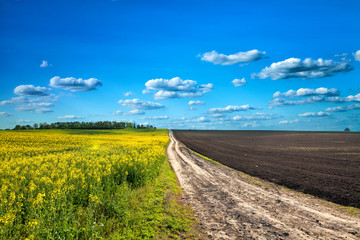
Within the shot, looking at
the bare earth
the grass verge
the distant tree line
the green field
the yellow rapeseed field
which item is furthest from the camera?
the distant tree line

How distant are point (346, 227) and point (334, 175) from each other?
36.5ft

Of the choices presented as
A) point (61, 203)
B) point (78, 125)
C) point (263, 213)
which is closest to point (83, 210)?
point (61, 203)

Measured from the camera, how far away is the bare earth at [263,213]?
793cm

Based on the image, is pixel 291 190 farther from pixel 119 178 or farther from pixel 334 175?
pixel 119 178

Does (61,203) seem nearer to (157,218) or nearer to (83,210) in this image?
(83,210)

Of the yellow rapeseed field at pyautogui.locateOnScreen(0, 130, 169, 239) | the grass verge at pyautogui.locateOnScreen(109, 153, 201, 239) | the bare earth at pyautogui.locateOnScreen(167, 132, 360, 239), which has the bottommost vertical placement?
the bare earth at pyautogui.locateOnScreen(167, 132, 360, 239)

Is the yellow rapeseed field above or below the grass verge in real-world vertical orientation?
above

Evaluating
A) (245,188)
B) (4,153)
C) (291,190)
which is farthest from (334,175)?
(4,153)

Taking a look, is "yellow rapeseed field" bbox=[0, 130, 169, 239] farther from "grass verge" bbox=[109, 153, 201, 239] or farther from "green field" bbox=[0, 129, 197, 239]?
"grass verge" bbox=[109, 153, 201, 239]

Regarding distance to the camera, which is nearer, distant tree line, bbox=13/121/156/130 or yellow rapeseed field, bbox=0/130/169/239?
yellow rapeseed field, bbox=0/130/169/239

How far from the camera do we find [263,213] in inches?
385

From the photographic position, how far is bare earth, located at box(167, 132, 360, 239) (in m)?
7.93

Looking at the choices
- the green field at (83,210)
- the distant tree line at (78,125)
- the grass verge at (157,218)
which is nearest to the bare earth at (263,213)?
the grass verge at (157,218)

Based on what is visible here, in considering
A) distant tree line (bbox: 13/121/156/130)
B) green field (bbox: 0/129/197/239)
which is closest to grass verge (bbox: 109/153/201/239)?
green field (bbox: 0/129/197/239)
